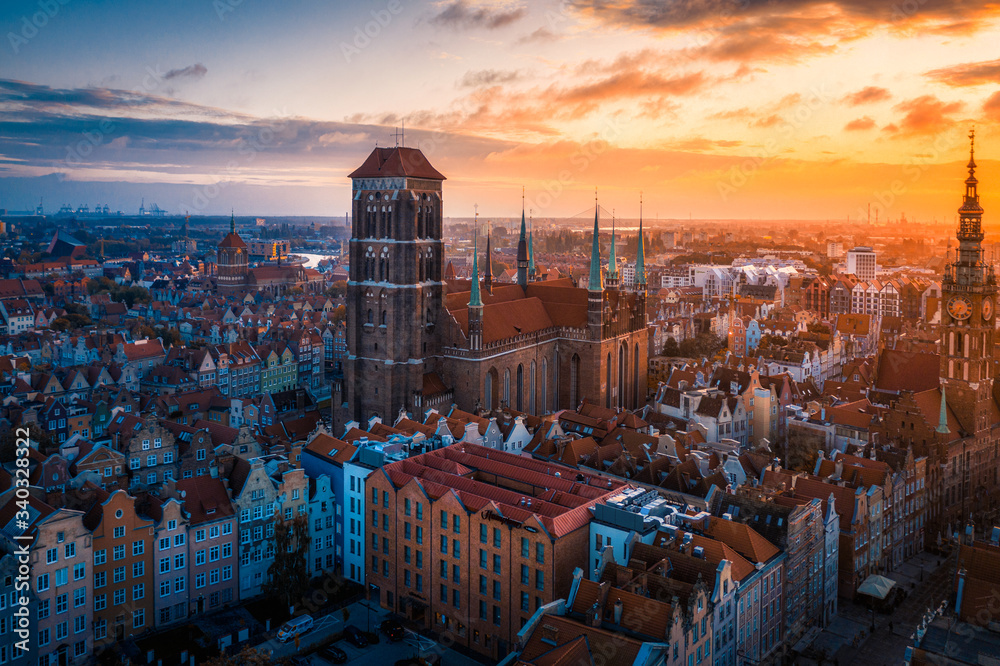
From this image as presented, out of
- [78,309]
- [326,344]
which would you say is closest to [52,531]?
[326,344]

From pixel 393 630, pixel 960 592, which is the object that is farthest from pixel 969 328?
pixel 393 630

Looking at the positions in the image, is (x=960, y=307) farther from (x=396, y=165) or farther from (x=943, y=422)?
(x=396, y=165)

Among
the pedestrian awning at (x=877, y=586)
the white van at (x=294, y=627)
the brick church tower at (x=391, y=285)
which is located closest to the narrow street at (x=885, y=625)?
the pedestrian awning at (x=877, y=586)

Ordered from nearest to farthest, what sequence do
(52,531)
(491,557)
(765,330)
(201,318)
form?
(52,531) < (491,557) < (765,330) < (201,318)

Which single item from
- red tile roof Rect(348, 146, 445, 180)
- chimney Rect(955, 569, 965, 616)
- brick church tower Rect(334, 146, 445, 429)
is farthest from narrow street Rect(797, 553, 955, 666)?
red tile roof Rect(348, 146, 445, 180)

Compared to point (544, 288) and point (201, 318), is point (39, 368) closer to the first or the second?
point (201, 318)

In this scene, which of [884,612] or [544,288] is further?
[544,288]

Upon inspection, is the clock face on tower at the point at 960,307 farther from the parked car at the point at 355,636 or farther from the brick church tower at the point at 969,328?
the parked car at the point at 355,636
